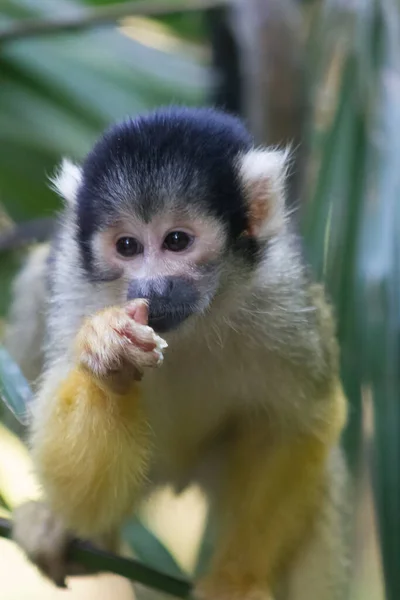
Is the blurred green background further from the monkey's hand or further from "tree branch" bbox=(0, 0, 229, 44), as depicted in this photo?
the monkey's hand

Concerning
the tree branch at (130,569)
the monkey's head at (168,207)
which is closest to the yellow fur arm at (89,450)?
the tree branch at (130,569)

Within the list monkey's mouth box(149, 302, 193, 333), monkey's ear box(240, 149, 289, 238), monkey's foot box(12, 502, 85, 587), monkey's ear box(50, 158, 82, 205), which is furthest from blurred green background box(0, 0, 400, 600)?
monkey's ear box(50, 158, 82, 205)

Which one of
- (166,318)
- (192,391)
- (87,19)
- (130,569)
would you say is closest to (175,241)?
(166,318)

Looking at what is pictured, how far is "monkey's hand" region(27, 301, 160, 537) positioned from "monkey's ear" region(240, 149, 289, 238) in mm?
477

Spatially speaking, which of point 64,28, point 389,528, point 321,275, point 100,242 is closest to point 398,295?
point 321,275

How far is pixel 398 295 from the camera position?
1907mm

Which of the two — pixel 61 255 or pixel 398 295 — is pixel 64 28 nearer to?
pixel 61 255

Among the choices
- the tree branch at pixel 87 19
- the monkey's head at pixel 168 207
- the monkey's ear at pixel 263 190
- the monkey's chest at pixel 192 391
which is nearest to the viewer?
the monkey's head at pixel 168 207

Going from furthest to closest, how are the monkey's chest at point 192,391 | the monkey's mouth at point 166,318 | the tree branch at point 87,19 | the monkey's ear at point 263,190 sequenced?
the tree branch at point 87,19 < the monkey's chest at point 192,391 < the monkey's ear at point 263,190 < the monkey's mouth at point 166,318

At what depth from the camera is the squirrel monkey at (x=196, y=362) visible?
1.74 metres

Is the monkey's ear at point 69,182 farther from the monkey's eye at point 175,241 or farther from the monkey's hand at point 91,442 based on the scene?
the monkey's hand at point 91,442

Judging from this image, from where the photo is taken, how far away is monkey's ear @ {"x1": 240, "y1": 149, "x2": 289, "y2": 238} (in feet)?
6.28

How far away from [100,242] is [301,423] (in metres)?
0.71

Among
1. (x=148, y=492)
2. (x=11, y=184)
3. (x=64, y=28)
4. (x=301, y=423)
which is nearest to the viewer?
(x=301, y=423)
